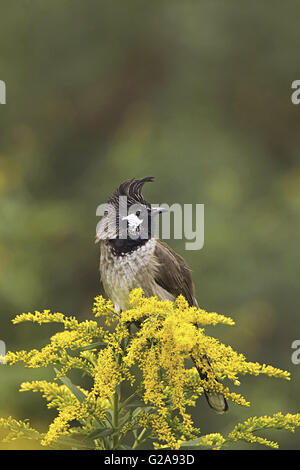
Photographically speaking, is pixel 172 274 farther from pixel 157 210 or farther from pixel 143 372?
pixel 143 372

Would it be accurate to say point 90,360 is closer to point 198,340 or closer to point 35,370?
point 198,340

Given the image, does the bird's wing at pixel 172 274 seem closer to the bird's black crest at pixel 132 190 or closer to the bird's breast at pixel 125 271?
the bird's breast at pixel 125 271

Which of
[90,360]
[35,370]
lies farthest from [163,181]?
[90,360]

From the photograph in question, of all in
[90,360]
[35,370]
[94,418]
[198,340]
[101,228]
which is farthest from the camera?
[35,370]

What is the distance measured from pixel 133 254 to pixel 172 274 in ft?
0.70

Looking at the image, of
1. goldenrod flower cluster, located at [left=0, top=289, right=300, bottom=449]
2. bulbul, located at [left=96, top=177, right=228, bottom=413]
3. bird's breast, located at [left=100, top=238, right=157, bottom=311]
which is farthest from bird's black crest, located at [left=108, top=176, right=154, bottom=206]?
goldenrod flower cluster, located at [left=0, top=289, right=300, bottom=449]

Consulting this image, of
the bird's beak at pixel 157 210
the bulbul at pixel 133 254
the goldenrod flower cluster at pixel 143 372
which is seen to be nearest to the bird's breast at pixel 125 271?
the bulbul at pixel 133 254

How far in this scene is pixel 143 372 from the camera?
1.58 meters

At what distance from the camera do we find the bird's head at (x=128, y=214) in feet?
6.93

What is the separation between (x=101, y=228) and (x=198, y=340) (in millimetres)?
817

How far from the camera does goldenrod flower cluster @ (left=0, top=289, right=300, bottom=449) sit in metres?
1.56

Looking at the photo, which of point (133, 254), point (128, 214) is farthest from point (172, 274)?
point (128, 214)

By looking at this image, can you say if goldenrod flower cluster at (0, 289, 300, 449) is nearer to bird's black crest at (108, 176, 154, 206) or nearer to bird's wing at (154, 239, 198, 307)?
bird's black crest at (108, 176, 154, 206)
